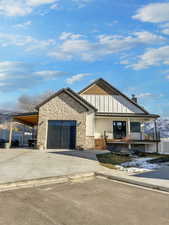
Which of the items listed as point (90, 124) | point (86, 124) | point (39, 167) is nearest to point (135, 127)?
point (90, 124)

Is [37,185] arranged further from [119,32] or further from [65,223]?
[119,32]

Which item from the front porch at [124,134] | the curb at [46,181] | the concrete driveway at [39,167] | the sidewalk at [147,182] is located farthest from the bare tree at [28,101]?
the sidewalk at [147,182]

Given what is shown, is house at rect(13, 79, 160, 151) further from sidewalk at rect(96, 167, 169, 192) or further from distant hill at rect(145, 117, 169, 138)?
sidewalk at rect(96, 167, 169, 192)

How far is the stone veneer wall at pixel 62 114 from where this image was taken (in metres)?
17.1

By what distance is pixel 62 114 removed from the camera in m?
17.5

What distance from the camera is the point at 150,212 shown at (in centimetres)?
389

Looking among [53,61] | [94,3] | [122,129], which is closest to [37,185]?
[94,3]

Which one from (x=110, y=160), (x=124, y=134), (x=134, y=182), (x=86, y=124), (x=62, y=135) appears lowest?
(x=110, y=160)

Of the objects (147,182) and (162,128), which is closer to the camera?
(147,182)

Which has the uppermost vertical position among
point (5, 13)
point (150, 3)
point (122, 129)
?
point (150, 3)

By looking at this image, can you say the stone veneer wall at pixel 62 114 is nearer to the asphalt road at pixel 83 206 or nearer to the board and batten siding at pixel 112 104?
the board and batten siding at pixel 112 104

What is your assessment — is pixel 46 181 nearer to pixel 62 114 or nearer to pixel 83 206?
pixel 83 206

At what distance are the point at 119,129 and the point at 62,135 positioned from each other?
282 inches

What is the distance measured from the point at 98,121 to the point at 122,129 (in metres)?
3.10
